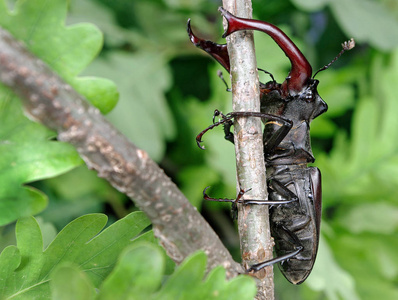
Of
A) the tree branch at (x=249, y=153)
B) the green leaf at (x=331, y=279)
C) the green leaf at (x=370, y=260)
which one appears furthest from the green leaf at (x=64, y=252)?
the green leaf at (x=370, y=260)

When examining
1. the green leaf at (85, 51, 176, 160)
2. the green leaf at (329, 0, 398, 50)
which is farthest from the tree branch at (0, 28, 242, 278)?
the green leaf at (329, 0, 398, 50)

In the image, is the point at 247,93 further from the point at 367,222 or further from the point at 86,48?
the point at 367,222

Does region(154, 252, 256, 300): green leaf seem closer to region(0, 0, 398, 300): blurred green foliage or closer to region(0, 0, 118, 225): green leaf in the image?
region(0, 0, 118, 225): green leaf

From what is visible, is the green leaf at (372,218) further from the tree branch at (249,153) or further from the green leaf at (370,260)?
the tree branch at (249,153)

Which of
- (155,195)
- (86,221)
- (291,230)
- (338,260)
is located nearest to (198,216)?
(155,195)

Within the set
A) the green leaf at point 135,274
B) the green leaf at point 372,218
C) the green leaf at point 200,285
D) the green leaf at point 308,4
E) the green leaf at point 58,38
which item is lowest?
the green leaf at point 372,218

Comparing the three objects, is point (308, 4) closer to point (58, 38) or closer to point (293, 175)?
point (293, 175)
